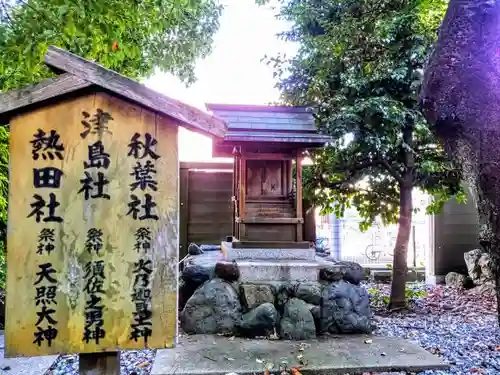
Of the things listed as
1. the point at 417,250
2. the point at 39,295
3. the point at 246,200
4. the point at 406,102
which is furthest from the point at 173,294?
the point at 417,250

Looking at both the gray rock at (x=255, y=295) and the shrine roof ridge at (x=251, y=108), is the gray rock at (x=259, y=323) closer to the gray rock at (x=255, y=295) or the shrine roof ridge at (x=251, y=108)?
the gray rock at (x=255, y=295)

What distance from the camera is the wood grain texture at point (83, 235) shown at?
6.48 ft

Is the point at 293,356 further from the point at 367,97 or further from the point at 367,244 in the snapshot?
the point at 367,244

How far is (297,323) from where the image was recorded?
4.47m

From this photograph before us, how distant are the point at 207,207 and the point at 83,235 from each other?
17.4 feet

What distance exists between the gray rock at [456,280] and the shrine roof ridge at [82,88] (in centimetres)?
760

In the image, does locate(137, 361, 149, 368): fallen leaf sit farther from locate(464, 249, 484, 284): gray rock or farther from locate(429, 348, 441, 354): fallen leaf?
locate(464, 249, 484, 284): gray rock

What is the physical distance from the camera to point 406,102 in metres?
5.66

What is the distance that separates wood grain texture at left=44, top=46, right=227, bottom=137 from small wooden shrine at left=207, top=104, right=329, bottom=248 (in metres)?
2.83

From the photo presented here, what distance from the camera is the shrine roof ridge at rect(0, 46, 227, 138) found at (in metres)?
1.99

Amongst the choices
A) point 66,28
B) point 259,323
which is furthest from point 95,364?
point 259,323

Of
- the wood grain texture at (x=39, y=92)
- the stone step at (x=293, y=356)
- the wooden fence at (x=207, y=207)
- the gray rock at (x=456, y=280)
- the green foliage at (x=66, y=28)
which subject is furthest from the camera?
the gray rock at (x=456, y=280)

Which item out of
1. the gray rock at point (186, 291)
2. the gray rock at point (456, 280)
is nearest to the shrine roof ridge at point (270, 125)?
the gray rock at point (186, 291)

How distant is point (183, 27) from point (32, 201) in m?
5.56
